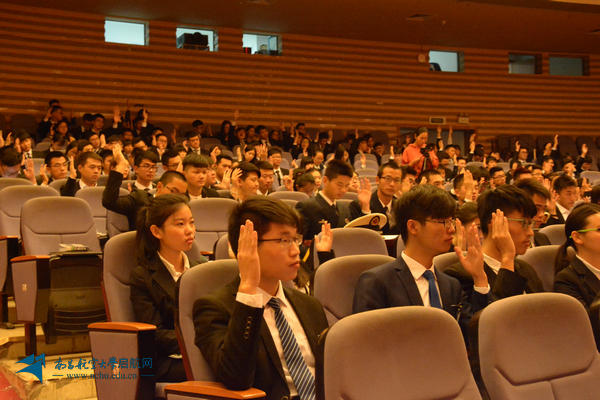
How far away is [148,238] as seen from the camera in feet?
9.76

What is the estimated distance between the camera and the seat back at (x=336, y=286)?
9.25 feet

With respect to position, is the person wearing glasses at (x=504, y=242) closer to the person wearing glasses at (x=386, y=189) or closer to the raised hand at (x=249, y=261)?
the raised hand at (x=249, y=261)

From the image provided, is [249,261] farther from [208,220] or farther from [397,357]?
[208,220]

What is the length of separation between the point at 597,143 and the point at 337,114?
5706 millimetres

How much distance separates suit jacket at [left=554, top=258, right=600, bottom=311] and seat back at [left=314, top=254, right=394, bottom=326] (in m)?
0.95

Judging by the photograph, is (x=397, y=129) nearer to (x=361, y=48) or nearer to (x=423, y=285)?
(x=361, y=48)

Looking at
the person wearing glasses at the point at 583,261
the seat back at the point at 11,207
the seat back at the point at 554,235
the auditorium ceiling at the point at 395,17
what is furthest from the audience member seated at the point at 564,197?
the auditorium ceiling at the point at 395,17

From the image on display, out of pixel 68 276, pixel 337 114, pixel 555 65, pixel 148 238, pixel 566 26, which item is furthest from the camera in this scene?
pixel 555 65

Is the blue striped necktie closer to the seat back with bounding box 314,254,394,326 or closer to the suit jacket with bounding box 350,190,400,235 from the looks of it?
the seat back with bounding box 314,254,394,326

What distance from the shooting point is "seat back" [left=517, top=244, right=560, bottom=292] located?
11.3 ft

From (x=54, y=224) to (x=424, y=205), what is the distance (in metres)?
2.76

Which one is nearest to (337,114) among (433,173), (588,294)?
(433,173)

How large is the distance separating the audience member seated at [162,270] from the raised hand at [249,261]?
0.83 meters

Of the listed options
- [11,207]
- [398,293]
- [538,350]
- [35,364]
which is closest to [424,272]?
[398,293]
